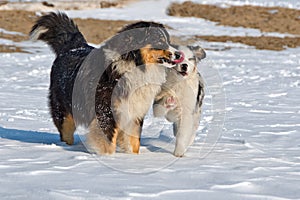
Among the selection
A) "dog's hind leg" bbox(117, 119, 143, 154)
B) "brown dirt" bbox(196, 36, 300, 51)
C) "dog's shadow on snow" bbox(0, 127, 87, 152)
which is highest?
"dog's hind leg" bbox(117, 119, 143, 154)

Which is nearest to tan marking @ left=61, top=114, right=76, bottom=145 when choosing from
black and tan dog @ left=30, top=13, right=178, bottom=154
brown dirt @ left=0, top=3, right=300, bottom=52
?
black and tan dog @ left=30, top=13, right=178, bottom=154

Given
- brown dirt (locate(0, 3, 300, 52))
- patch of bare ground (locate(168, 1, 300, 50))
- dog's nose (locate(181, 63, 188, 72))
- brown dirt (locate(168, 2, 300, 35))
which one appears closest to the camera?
dog's nose (locate(181, 63, 188, 72))

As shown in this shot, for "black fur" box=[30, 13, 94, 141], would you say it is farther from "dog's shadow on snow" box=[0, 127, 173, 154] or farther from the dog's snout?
the dog's snout

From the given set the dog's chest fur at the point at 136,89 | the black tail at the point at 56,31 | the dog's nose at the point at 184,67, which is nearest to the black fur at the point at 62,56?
the black tail at the point at 56,31

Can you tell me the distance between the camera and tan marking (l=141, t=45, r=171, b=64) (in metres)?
5.45

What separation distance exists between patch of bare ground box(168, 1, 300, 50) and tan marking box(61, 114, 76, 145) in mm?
14073

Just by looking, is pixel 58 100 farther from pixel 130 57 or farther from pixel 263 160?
pixel 263 160

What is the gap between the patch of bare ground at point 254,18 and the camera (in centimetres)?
2114

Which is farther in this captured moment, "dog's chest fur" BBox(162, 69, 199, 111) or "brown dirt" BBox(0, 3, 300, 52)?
"brown dirt" BBox(0, 3, 300, 52)

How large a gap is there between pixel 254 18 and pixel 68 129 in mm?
22828

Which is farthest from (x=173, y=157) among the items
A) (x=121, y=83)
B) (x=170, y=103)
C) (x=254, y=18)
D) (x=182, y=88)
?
(x=254, y=18)

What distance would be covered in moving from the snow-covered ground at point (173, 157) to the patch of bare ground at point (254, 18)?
27.3ft

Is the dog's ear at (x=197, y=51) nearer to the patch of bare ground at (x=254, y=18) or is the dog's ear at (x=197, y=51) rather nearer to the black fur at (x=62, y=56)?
the black fur at (x=62, y=56)

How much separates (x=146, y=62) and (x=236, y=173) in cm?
148
